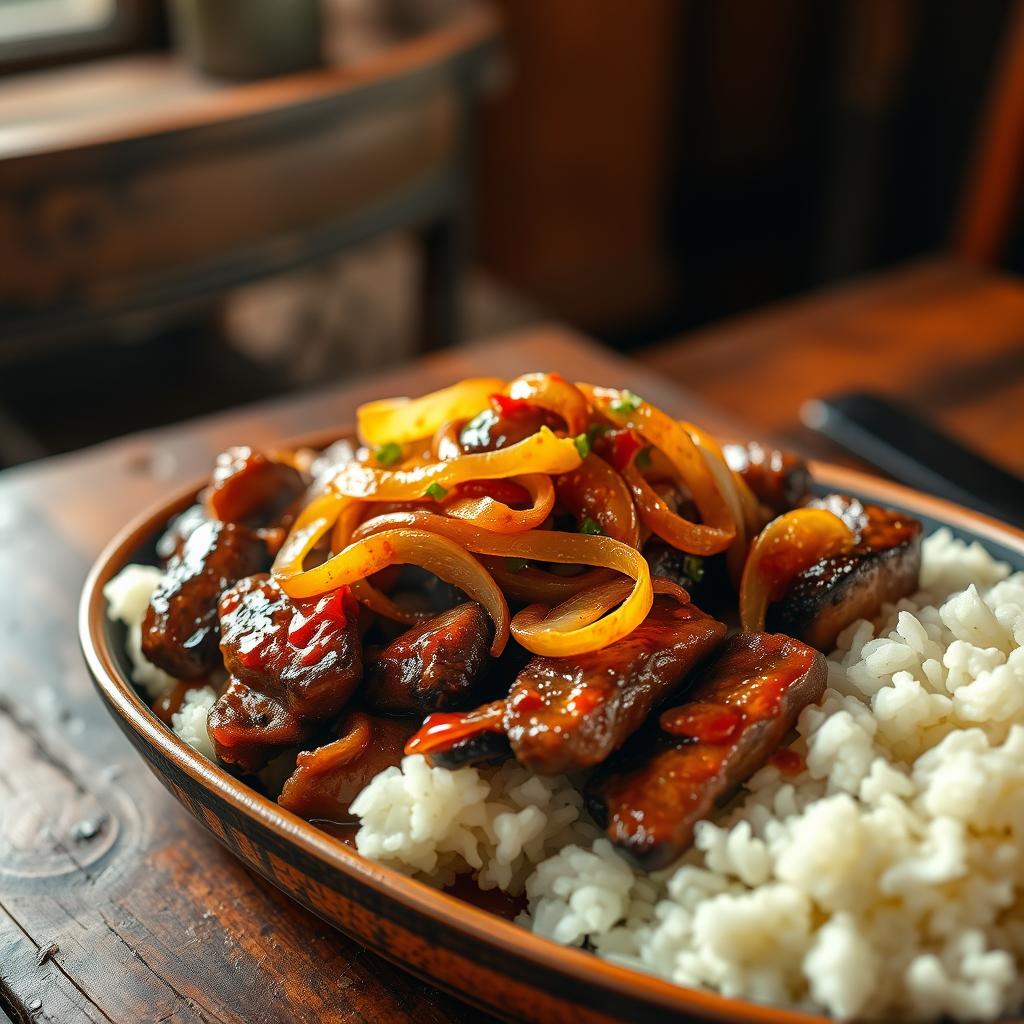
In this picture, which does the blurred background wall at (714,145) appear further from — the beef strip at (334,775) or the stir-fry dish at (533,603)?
the beef strip at (334,775)

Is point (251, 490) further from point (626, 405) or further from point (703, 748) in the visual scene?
point (703, 748)

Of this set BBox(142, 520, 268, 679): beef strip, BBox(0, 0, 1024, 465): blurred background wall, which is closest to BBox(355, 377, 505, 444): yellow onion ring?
BBox(142, 520, 268, 679): beef strip

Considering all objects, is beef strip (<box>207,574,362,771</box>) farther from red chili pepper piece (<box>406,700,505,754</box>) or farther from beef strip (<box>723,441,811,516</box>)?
beef strip (<box>723,441,811,516</box>)

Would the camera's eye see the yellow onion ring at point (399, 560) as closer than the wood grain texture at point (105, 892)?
No

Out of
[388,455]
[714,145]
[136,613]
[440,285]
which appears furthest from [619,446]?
[714,145]

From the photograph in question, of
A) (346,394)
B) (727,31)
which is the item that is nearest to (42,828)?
(346,394)

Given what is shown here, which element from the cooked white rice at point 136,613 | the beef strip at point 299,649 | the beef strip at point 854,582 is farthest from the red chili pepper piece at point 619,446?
the cooked white rice at point 136,613
